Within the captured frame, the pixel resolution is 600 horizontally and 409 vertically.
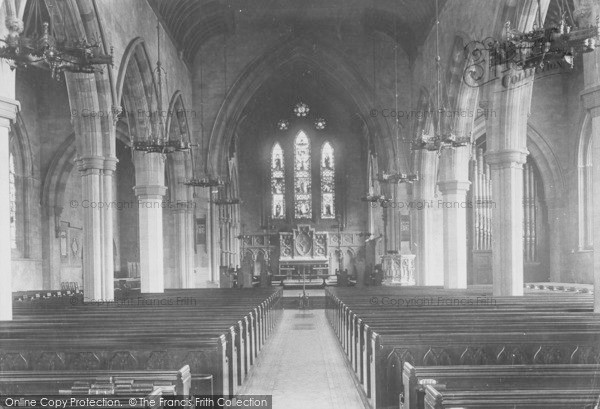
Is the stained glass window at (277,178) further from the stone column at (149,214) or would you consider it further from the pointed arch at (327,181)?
the stone column at (149,214)

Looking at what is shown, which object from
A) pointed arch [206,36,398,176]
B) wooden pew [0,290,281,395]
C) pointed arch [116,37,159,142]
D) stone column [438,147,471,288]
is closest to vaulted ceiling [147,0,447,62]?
pointed arch [206,36,398,176]

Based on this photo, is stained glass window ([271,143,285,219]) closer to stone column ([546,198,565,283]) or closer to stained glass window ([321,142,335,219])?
stained glass window ([321,142,335,219])

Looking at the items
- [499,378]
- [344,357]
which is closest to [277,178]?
[344,357]

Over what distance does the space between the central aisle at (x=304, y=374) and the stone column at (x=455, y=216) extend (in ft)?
14.9

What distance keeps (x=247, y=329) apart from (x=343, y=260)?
2292 cm

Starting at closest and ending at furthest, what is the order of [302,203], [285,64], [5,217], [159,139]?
[5,217] < [159,139] < [285,64] < [302,203]

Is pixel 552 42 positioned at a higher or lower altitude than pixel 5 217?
higher

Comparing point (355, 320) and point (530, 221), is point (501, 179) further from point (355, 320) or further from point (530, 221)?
point (530, 221)

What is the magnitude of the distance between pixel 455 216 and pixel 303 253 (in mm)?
14789

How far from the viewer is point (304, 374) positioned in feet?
29.4

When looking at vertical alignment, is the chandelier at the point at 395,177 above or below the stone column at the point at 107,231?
above

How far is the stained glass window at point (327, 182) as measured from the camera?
33125 mm

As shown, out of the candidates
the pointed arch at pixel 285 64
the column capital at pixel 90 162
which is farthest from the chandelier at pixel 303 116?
the column capital at pixel 90 162

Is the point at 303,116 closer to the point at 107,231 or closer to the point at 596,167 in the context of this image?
the point at 107,231
